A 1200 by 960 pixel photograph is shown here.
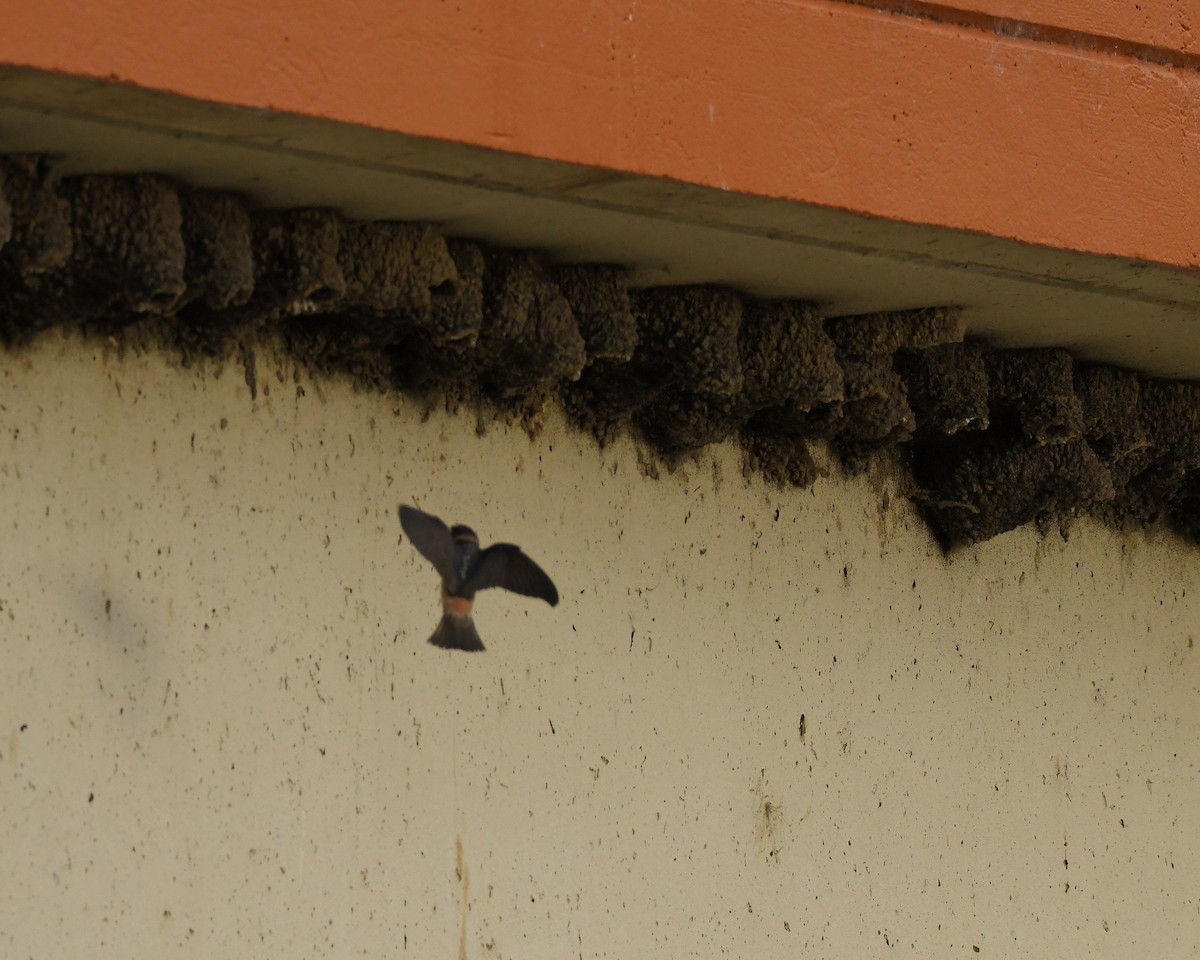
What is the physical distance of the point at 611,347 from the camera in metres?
4.27

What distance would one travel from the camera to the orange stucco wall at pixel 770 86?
339cm

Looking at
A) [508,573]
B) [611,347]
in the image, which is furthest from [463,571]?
[611,347]

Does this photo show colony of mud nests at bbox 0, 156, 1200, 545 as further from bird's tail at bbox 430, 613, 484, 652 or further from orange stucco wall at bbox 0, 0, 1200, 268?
bird's tail at bbox 430, 613, 484, 652

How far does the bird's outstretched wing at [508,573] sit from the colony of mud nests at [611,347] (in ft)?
1.21

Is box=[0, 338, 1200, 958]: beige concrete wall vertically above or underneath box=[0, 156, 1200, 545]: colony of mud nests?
underneath

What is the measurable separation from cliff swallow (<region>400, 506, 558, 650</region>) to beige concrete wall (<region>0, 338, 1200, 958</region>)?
0.09m

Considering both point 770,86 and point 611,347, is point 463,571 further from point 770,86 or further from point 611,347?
point 770,86

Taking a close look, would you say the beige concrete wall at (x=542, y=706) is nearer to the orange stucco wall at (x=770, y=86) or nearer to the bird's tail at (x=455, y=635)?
the bird's tail at (x=455, y=635)

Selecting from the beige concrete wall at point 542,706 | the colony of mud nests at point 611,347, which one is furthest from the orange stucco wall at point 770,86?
the beige concrete wall at point 542,706

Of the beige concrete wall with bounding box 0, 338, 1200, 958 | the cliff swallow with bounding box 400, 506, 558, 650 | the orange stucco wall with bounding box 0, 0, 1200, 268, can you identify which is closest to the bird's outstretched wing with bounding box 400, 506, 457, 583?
the cliff swallow with bounding box 400, 506, 558, 650

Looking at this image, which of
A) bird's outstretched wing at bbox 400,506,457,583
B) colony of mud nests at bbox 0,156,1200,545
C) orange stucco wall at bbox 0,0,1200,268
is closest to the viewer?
orange stucco wall at bbox 0,0,1200,268

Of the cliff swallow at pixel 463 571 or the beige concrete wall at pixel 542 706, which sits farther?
the cliff swallow at pixel 463 571

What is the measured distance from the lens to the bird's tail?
13.6 feet

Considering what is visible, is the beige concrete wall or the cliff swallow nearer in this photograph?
the beige concrete wall
